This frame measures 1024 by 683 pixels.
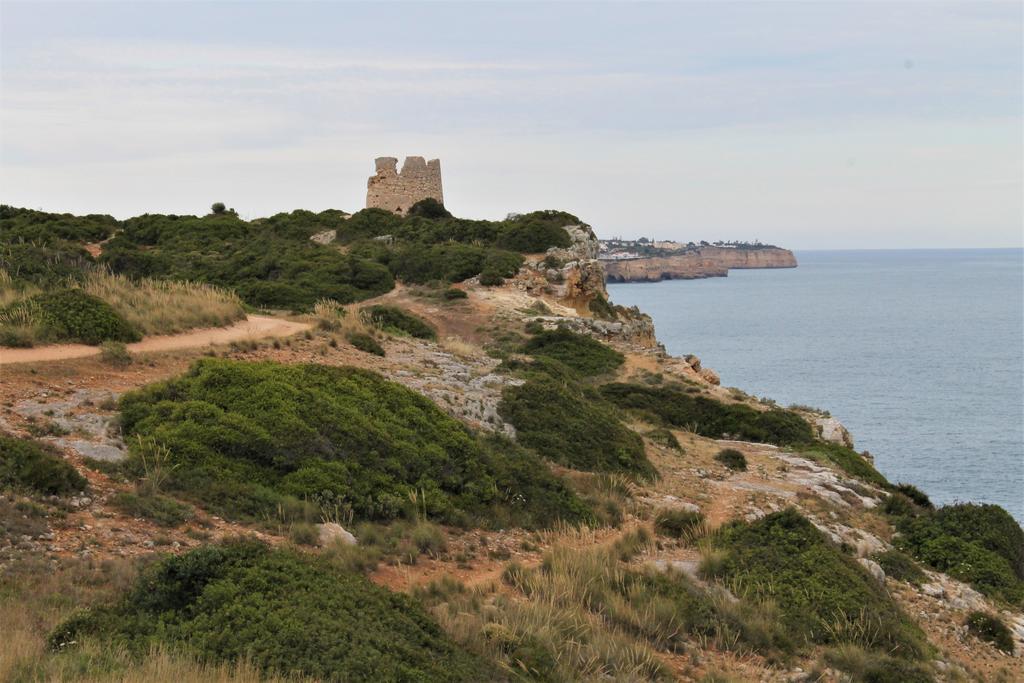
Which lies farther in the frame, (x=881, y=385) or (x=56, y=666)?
(x=881, y=385)

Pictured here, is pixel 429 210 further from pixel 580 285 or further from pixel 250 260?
pixel 580 285

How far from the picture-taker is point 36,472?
880 centimetres

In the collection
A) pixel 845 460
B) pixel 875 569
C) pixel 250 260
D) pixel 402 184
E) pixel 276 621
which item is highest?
pixel 402 184

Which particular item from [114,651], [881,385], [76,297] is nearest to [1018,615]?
[114,651]

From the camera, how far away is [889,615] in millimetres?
9836

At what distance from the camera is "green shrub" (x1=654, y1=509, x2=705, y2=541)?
12.1 m

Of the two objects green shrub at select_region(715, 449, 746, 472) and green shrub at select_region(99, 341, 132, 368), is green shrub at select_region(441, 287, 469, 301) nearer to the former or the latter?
green shrub at select_region(715, 449, 746, 472)

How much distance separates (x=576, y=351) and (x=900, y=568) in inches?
611

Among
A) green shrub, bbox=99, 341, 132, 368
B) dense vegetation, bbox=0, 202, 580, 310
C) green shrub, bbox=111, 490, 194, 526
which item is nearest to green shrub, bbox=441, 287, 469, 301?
dense vegetation, bbox=0, 202, 580, 310

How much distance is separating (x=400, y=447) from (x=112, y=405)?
391cm

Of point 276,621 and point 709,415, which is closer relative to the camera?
point 276,621

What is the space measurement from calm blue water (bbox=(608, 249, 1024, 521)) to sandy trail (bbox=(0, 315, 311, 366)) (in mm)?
22981

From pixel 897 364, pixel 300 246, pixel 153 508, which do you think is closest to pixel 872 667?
pixel 153 508

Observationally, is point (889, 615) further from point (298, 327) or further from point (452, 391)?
point (298, 327)
